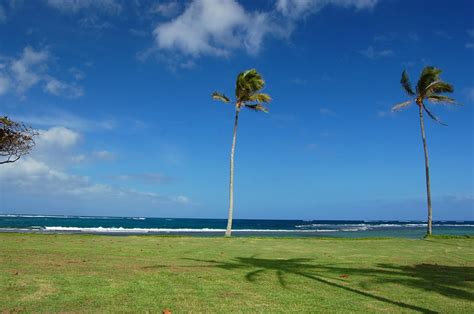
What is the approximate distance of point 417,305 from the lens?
8.18m

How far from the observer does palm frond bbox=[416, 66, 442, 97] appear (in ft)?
109

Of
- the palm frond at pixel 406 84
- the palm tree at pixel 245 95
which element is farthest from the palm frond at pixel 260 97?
the palm frond at pixel 406 84

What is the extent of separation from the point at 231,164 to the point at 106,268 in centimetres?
2211

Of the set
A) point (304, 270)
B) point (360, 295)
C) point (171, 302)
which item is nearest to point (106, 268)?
point (171, 302)

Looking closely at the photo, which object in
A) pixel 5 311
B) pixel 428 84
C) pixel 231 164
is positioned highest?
pixel 428 84

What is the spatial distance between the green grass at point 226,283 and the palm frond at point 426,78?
21.6 m

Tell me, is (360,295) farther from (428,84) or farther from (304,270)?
(428,84)

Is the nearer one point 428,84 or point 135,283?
point 135,283

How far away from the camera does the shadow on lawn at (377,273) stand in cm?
977

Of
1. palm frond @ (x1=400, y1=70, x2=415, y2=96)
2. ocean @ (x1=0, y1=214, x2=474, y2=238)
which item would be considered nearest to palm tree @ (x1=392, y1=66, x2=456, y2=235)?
palm frond @ (x1=400, y1=70, x2=415, y2=96)

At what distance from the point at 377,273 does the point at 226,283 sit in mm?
4551

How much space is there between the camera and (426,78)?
33.7 meters

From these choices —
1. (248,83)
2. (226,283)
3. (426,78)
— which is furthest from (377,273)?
(426,78)

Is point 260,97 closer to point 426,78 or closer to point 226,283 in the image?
point 426,78
